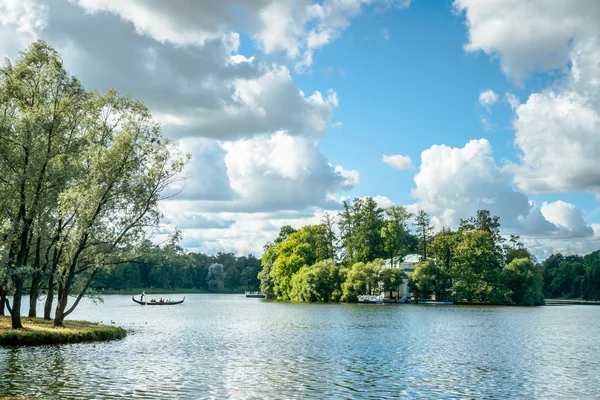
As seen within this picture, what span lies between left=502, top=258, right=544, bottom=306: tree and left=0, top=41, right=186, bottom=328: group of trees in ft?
288

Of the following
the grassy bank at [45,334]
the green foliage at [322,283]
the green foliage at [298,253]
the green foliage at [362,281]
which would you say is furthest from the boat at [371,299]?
the grassy bank at [45,334]

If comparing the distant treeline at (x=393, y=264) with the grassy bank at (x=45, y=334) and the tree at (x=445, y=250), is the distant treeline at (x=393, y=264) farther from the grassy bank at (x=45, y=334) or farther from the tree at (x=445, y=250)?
the grassy bank at (x=45, y=334)

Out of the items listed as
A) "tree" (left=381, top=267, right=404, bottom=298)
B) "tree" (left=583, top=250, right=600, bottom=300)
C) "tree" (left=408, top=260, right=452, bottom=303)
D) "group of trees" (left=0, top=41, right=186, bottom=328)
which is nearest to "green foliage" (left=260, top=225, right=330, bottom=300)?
"tree" (left=381, top=267, right=404, bottom=298)

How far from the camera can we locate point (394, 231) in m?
119

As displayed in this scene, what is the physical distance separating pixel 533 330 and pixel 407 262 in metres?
77.9

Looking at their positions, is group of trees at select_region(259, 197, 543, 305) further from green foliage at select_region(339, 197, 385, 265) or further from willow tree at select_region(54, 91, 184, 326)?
willow tree at select_region(54, 91, 184, 326)

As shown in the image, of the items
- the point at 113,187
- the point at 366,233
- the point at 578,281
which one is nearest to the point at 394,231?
the point at 366,233

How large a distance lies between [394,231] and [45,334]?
8998 centimetres

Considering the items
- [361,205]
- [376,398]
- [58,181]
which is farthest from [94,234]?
[361,205]

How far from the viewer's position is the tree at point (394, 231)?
389 feet

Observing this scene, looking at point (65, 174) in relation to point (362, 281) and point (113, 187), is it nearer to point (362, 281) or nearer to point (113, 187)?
point (113, 187)

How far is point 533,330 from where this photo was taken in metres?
54.9

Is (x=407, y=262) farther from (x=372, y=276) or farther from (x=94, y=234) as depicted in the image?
(x=94, y=234)

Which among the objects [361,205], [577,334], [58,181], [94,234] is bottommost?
[577,334]
